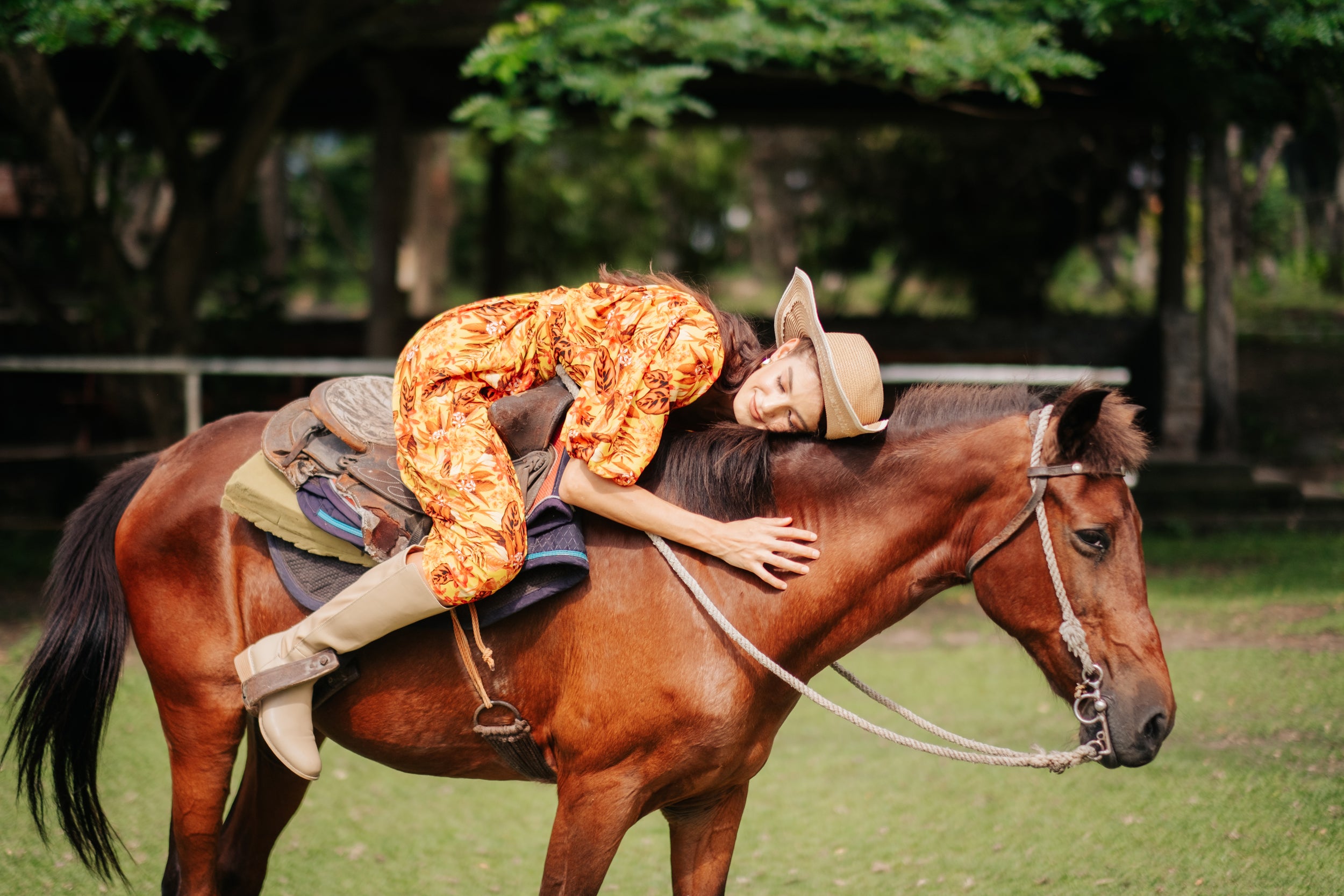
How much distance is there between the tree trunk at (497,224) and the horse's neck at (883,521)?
11332mm

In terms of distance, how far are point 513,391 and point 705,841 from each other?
125cm

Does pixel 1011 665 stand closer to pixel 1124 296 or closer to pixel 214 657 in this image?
pixel 214 657

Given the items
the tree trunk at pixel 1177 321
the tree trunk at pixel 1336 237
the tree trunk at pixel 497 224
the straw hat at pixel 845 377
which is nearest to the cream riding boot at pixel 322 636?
the straw hat at pixel 845 377

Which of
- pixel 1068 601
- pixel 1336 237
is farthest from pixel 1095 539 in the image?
pixel 1336 237

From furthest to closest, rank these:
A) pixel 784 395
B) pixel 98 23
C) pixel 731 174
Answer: pixel 731 174, pixel 98 23, pixel 784 395

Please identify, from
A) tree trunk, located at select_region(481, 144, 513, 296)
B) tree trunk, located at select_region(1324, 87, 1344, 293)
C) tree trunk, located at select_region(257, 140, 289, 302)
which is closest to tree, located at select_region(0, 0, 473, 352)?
tree trunk, located at select_region(481, 144, 513, 296)

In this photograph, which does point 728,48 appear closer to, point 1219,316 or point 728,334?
point 728,334

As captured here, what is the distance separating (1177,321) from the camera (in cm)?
1039

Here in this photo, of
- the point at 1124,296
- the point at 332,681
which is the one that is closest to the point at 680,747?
the point at 332,681

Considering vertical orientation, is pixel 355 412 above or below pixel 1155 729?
above

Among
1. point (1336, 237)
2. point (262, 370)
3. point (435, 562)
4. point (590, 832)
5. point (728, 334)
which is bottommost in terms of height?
point (1336, 237)

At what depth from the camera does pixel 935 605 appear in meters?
8.09

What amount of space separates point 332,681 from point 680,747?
92cm

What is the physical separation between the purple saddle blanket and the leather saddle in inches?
1.3
